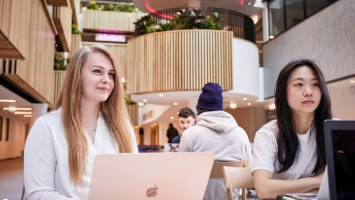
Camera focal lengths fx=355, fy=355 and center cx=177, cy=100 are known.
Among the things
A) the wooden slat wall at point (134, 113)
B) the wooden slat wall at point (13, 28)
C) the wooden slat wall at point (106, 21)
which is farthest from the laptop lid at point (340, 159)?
the wooden slat wall at point (106, 21)

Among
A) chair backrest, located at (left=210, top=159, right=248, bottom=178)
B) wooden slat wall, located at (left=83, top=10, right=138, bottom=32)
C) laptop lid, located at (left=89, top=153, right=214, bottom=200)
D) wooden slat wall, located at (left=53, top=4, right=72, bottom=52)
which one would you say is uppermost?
wooden slat wall, located at (left=83, top=10, right=138, bottom=32)

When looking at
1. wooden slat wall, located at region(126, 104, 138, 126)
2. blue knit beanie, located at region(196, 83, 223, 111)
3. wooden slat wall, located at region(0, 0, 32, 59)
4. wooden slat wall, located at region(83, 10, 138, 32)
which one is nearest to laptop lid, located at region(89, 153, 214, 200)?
blue knit beanie, located at region(196, 83, 223, 111)

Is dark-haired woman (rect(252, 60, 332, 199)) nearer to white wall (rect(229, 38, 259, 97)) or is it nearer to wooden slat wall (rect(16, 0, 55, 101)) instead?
wooden slat wall (rect(16, 0, 55, 101))

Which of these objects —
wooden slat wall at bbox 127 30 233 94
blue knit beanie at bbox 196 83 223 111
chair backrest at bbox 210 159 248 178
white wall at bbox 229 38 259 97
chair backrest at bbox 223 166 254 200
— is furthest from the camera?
white wall at bbox 229 38 259 97

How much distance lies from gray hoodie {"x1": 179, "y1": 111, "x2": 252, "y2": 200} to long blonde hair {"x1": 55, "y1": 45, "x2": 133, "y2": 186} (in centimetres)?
116

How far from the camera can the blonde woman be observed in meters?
1.62

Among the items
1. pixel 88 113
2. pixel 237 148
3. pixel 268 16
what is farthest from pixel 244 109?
pixel 88 113

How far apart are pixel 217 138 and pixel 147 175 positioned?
1895 millimetres

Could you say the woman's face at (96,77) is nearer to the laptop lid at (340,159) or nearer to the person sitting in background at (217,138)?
the laptop lid at (340,159)

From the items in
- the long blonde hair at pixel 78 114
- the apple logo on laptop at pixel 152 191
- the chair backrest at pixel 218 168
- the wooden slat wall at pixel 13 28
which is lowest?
the chair backrest at pixel 218 168

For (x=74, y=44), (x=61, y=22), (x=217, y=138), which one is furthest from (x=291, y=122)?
(x=74, y=44)

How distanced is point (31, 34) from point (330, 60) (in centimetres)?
713

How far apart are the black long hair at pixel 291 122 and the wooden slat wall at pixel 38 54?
6141 mm

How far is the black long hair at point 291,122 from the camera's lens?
1.90m
